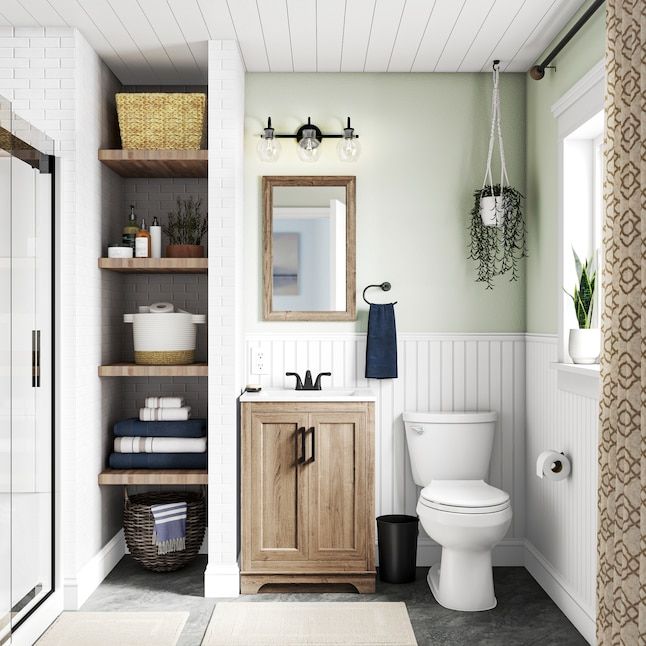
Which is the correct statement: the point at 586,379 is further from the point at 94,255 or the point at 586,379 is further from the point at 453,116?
the point at 94,255

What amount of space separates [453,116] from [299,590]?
8.18 ft

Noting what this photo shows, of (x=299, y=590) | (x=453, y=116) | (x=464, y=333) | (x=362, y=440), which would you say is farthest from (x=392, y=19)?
(x=299, y=590)

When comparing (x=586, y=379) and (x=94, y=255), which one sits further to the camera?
(x=94, y=255)

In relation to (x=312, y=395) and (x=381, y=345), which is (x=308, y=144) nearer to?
(x=381, y=345)

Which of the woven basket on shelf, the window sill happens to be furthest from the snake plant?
the woven basket on shelf

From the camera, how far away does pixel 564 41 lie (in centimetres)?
312

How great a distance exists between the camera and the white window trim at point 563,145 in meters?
2.78

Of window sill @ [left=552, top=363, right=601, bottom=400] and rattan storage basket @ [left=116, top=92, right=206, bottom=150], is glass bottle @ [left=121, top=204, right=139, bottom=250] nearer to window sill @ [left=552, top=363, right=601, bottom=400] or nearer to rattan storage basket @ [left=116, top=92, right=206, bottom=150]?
rattan storage basket @ [left=116, top=92, right=206, bottom=150]

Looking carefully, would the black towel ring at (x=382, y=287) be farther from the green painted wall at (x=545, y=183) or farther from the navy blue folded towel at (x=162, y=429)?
the navy blue folded towel at (x=162, y=429)

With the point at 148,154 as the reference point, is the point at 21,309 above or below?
below

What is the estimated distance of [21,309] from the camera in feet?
9.37

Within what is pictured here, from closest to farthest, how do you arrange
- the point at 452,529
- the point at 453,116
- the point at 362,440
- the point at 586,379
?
the point at 586,379 → the point at 452,529 → the point at 362,440 → the point at 453,116

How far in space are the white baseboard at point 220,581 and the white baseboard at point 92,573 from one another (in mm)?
529

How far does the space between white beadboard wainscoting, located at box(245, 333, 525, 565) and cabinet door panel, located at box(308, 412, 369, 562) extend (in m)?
0.45
